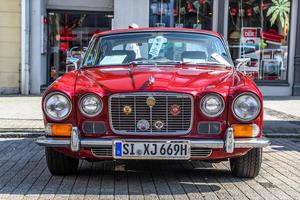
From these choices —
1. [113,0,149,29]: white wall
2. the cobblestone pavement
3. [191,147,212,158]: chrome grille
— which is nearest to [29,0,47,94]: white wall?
[113,0,149,29]: white wall

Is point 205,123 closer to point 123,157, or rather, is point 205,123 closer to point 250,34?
point 123,157

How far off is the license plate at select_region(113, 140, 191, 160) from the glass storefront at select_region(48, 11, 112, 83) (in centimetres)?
1127

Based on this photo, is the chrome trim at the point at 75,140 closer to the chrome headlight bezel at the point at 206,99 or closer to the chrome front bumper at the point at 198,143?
the chrome front bumper at the point at 198,143

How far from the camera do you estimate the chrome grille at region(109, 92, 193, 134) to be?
18.2ft

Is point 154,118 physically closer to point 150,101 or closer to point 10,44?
point 150,101

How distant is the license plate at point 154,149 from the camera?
547 cm

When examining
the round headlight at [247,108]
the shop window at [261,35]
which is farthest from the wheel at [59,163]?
the shop window at [261,35]

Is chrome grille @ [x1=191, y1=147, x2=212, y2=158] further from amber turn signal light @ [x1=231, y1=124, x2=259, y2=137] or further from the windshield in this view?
the windshield

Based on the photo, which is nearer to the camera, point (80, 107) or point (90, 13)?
point (80, 107)

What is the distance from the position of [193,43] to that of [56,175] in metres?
2.33

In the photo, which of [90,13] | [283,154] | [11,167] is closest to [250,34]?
[90,13]

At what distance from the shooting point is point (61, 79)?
6066mm

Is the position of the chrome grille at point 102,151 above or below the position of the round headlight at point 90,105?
below

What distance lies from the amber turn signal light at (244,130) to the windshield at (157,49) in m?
1.27
